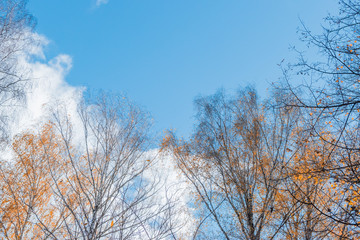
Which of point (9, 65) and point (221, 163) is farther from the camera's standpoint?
Result: point (221, 163)

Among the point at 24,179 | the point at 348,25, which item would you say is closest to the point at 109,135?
the point at 348,25

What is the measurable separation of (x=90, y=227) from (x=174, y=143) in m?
5.16

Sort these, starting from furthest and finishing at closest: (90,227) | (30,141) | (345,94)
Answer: (30,141)
(90,227)
(345,94)

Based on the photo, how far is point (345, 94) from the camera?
10.9 ft

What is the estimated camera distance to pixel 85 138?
4902 mm

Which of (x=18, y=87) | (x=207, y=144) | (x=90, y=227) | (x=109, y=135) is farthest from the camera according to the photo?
(x=207, y=144)

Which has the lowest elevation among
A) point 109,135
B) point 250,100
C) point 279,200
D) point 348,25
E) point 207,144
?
point 279,200

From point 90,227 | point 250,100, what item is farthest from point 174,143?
point 90,227

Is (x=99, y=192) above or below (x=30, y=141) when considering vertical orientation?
below

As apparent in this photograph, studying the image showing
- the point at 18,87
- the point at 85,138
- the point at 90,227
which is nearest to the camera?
the point at 90,227

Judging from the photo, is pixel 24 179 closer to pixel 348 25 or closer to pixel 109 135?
pixel 109 135

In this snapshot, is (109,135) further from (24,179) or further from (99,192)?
(24,179)

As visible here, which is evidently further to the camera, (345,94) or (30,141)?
(30,141)

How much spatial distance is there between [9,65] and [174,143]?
225 inches
